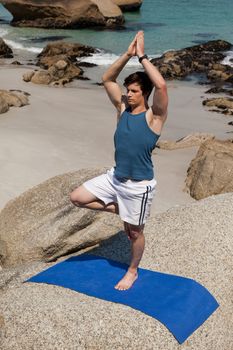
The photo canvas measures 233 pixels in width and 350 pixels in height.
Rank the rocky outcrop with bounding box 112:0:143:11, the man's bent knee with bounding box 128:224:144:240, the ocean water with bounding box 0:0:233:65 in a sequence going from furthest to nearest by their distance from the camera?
the rocky outcrop with bounding box 112:0:143:11
the ocean water with bounding box 0:0:233:65
the man's bent knee with bounding box 128:224:144:240

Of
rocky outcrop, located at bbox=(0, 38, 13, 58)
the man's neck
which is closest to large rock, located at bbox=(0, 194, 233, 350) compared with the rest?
the man's neck

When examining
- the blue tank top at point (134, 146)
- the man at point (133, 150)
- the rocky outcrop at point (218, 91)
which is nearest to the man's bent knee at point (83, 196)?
the man at point (133, 150)

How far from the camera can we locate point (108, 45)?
34.4 meters

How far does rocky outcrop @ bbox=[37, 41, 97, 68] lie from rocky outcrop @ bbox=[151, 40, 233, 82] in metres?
3.97

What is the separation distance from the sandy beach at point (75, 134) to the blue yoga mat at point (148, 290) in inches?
182

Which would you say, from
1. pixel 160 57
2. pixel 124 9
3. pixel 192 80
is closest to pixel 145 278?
A: pixel 192 80

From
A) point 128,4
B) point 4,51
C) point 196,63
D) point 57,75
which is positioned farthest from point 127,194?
point 128,4

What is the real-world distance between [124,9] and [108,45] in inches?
642

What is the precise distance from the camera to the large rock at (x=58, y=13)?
132 ft

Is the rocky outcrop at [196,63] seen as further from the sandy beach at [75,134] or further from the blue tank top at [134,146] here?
the blue tank top at [134,146]

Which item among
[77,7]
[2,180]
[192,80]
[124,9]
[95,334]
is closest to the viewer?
[95,334]

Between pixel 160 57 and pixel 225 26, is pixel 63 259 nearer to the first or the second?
pixel 160 57

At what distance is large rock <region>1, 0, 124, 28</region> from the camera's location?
4012 cm

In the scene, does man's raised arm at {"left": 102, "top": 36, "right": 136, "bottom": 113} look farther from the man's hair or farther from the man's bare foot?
the man's bare foot
